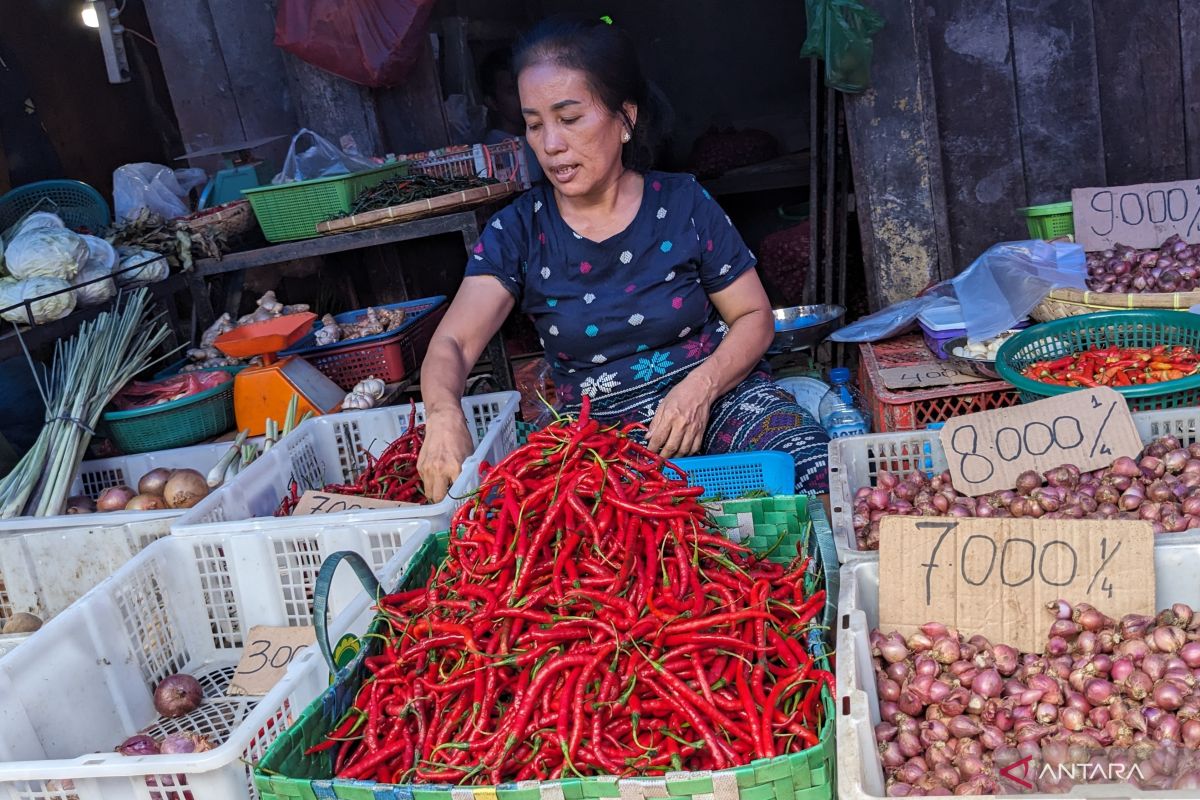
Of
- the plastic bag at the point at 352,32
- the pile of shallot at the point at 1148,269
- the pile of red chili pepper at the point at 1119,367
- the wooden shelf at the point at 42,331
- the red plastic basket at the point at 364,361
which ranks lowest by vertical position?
the pile of red chili pepper at the point at 1119,367

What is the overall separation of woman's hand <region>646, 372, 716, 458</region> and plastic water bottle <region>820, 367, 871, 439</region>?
3.20 feet

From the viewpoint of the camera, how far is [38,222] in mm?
4086

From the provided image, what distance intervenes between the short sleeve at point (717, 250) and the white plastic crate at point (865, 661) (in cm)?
135

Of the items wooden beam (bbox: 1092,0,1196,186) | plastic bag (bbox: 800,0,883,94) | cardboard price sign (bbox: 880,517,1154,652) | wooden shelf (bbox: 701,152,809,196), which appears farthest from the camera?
wooden shelf (bbox: 701,152,809,196)

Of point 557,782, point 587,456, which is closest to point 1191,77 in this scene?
point 587,456

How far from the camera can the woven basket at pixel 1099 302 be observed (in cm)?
314

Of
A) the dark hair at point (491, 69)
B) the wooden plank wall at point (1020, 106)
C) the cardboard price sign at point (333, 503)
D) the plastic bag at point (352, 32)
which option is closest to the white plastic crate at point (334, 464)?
the cardboard price sign at point (333, 503)

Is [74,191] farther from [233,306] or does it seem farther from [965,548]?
[965,548]

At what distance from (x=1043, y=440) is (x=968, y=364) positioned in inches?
43.0

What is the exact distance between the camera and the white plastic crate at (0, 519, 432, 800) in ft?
5.37

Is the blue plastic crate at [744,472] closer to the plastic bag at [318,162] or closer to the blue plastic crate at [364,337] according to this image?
the blue plastic crate at [364,337]

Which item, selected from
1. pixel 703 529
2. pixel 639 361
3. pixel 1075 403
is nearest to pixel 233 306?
pixel 639 361

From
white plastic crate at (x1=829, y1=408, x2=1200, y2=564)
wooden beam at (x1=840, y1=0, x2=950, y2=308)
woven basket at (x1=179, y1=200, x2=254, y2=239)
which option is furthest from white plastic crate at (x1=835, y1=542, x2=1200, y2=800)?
woven basket at (x1=179, y1=200, x2=254, y2=239)

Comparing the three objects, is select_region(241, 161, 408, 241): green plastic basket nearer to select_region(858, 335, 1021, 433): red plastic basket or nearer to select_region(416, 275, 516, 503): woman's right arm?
select_region(416, 275, 516, 503): woman's right arm
